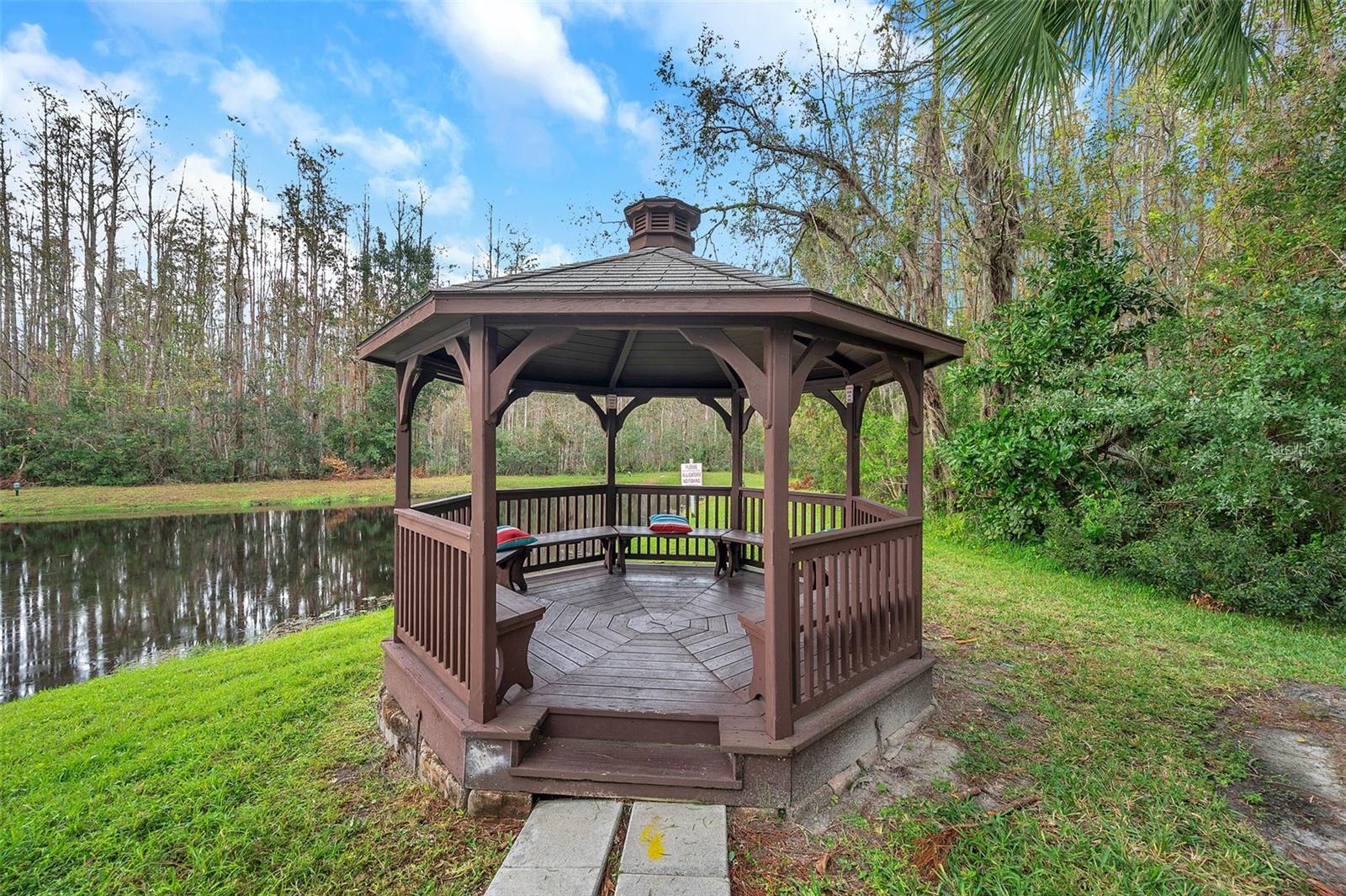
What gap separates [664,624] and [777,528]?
76.5 inches

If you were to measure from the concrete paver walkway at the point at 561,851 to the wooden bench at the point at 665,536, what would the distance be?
120 inches

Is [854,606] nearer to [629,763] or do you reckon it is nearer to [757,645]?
[757,645]

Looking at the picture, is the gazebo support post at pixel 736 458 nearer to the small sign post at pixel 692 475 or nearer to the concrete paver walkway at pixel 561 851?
the small sign post at pixel 692 475

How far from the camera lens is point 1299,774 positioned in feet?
8.91

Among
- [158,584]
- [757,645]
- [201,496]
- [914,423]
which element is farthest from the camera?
[201,496]

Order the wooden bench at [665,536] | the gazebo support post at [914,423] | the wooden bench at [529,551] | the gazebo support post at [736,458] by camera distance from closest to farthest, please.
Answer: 1. the gazebo support post at [914,423]
2. the wooden bench at [529,551]
3. the wooden bench at [665,536]
4. the gazebo support post at [736,458]

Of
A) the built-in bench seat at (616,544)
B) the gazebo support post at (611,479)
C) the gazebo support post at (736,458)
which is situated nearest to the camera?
the built-in bench seat at (616,544)

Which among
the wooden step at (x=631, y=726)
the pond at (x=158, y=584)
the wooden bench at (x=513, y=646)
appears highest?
the wooden bench at (x=513, y=646)

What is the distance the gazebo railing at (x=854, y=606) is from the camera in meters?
2.76

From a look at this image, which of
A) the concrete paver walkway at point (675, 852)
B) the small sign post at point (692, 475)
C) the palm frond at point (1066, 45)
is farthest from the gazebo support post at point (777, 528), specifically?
the small sign post at point (692, 475)

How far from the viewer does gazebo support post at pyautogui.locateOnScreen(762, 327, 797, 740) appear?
2564 millimetres

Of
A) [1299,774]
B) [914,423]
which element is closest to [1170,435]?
[1299,774]

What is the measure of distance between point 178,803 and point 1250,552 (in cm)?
882

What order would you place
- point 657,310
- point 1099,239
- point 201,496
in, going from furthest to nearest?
point 201,496 → point 1099,239 → point 657,310
